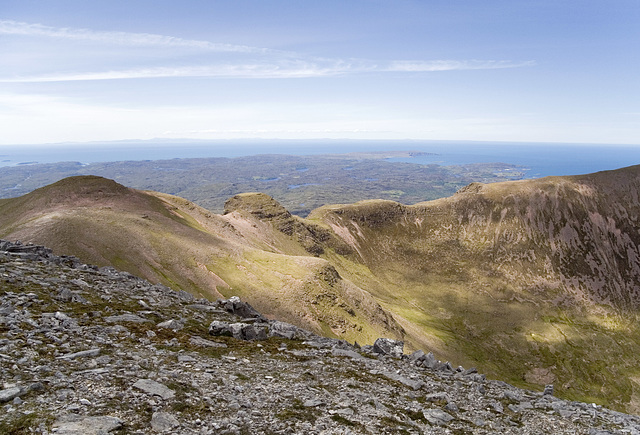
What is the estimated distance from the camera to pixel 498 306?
12388 cm

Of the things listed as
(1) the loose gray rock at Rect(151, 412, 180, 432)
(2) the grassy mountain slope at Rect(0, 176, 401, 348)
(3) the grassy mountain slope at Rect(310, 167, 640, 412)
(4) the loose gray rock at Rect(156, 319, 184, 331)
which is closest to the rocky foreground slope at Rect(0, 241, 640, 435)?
(1) the loose gray rock at Rect(151, 412, 180, 432)

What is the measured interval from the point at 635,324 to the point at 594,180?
78.0m

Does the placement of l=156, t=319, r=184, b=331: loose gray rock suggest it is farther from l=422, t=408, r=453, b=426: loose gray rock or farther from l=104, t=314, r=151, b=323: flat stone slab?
l=422, t=408, r=453, b=426: loose gray rock

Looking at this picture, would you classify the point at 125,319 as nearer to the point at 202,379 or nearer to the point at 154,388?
the point at 202,379

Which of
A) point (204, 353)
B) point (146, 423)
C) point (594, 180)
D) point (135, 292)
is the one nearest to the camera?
point (146, 423)

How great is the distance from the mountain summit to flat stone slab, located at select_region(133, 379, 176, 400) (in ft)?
137

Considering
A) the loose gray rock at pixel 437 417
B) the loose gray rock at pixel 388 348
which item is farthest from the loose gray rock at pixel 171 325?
the loose gray rock at pixel 437 417

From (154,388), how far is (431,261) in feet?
481

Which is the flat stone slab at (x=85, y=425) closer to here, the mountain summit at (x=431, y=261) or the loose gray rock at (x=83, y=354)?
the loose gray rock at (x=83, y=354)

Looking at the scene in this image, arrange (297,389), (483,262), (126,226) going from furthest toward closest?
(483,262), (126,226), (297,389)

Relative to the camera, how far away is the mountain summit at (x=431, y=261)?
58.2 metres

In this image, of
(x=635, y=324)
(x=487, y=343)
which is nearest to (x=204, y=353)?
(x=487, y=343)

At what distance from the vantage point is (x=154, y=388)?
11.8 meters

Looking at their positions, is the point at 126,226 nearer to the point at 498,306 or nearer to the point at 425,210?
the point at 498,306
